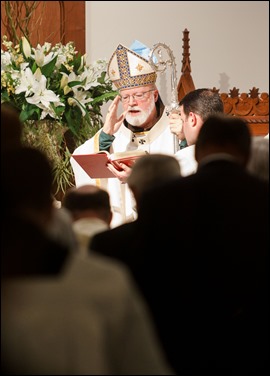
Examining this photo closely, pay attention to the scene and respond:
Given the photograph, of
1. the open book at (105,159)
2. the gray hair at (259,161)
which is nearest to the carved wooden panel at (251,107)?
the open book at (105,159)

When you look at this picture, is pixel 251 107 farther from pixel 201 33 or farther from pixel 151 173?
pixel 151 173

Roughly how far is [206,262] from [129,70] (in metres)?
4.40

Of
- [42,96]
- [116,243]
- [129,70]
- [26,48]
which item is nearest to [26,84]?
[42,96]

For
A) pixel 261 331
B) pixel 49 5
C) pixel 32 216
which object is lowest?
pixel 261 331

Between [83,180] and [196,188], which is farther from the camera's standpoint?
[83,180]

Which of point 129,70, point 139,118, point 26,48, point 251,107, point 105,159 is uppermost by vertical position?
point 26,48

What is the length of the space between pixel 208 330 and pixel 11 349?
85 cm

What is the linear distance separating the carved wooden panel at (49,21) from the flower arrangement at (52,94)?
1.49m

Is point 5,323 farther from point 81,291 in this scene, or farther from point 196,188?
point 196,188

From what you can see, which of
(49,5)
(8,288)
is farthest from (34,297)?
(49,5)

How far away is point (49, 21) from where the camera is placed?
952 cm

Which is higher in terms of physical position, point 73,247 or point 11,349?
point 73,247

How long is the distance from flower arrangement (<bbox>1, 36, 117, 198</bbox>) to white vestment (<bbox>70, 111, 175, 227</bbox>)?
197mm

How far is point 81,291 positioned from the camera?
2773 millimetres
